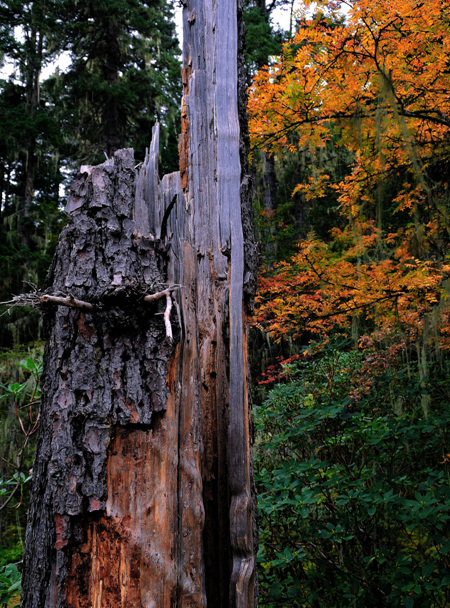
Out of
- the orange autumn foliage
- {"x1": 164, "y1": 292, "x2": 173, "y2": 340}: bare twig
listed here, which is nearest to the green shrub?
the orange autumn foliage

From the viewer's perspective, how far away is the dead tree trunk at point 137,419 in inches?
41.0

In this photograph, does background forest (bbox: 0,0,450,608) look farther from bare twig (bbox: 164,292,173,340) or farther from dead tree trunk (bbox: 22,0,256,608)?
bare twig (bbox: 164,292,173,340)

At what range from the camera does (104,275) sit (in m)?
1.19

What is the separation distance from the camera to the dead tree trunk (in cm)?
104

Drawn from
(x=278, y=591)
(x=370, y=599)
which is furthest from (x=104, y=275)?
(x=370, y=599)

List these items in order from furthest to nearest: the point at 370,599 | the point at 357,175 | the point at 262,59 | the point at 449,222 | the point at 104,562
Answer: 1. the point at 262,59
2. the point at 357,175
3. the point at 449,222
4. the point at 370,599
5. the point at 104,562

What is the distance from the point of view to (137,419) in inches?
43.3

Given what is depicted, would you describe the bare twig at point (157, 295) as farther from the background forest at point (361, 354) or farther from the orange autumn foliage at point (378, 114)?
the orange autumn foliage at point (378, 114)

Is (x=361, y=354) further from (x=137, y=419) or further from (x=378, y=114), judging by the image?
(x=137, y=419)

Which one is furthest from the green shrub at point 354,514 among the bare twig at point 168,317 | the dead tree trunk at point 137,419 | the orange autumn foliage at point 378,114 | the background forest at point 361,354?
the bare twig at point 168,317

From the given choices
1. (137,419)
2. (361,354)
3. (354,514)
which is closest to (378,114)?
(361,354)

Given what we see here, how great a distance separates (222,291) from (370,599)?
2736mm

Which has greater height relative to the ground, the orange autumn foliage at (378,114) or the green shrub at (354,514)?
the orange autumn foliage at (378,114)

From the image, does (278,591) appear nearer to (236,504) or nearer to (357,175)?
(236,504)
